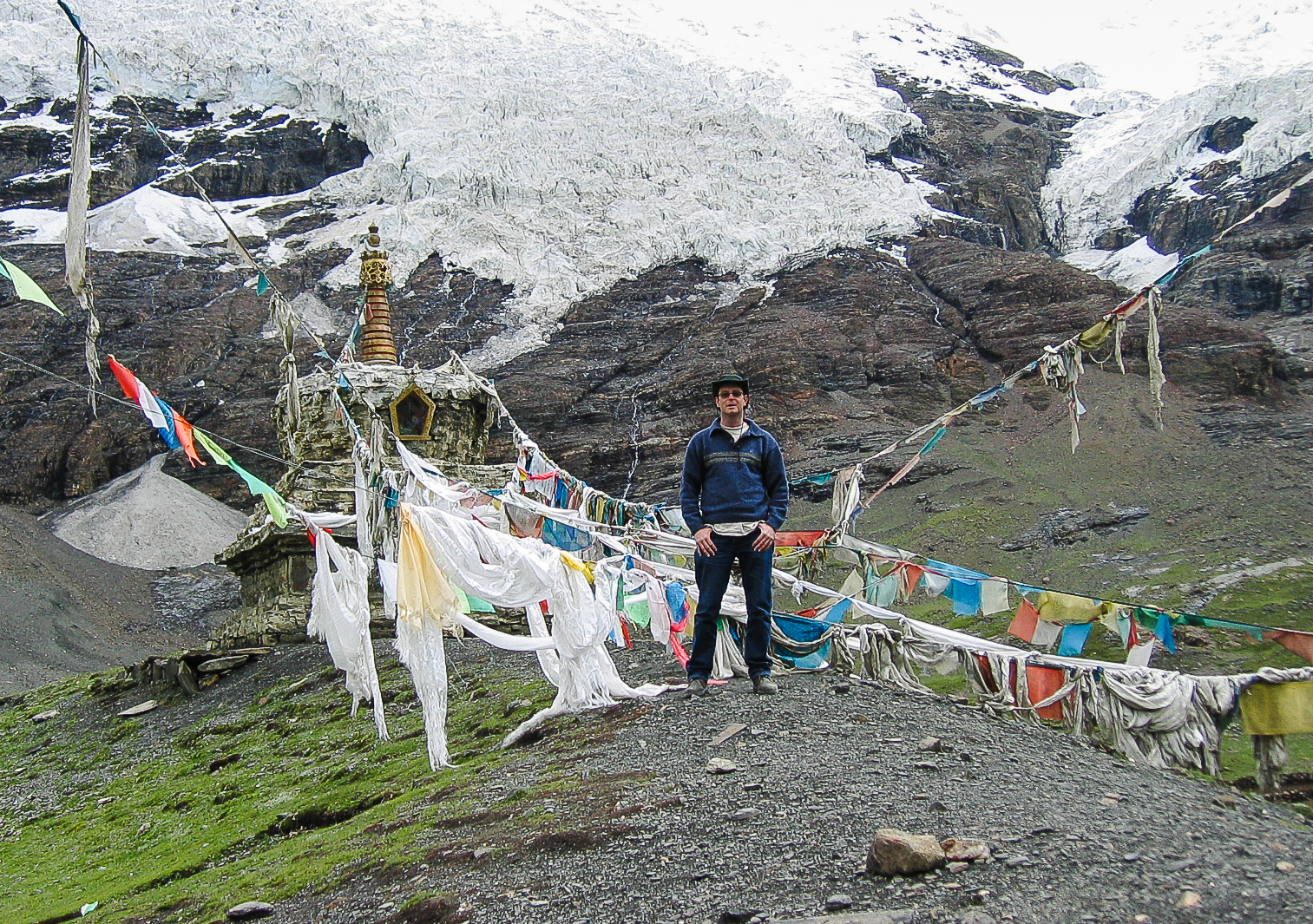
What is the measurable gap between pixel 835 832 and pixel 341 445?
18125 millimetres

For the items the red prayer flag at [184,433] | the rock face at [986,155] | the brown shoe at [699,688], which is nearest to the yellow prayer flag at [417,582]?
the brown shoe at [699,688]

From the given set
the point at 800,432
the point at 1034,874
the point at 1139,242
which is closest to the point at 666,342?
the point at 800,432

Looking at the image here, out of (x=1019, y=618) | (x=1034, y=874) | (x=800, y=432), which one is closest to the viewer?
(x=1034, y=874)

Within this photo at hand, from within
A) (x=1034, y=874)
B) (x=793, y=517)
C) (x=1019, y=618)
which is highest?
(x=1034, y=874)

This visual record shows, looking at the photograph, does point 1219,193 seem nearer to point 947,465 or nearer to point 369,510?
point 947,465

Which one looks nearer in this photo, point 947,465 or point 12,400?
point 947,465

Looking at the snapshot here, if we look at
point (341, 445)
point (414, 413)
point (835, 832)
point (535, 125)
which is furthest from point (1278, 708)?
point (535, 125)

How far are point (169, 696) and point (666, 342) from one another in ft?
157

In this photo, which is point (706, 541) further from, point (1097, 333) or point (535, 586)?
point (1097, 333)

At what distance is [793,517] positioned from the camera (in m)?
40.3

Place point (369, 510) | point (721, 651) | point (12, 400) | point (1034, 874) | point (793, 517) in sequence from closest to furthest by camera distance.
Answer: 1. point (1034, 874)
2. point (721, 651)
3. point (369, 510)
4. point (793, 517)
5. point (12, 400)

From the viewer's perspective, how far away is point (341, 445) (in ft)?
69.4

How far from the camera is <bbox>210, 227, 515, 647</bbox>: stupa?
1861 cm

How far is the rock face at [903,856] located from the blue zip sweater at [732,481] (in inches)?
124
